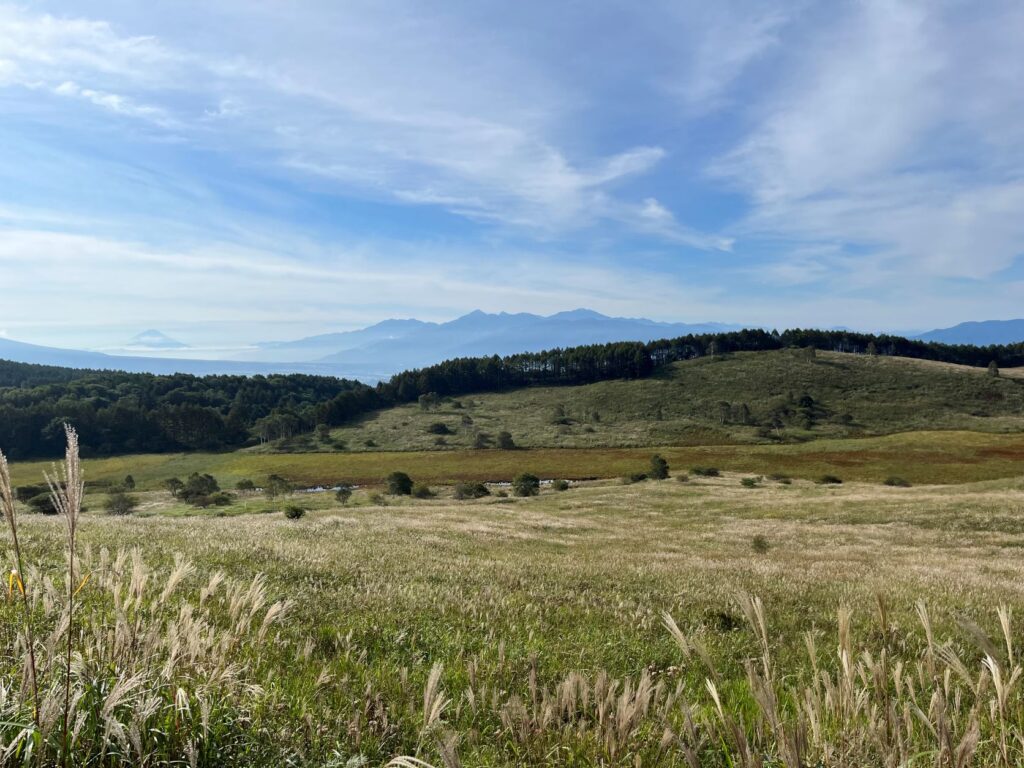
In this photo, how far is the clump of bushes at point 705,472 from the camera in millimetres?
79938

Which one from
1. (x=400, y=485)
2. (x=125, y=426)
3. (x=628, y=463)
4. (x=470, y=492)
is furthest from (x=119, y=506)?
(x=125, y=426)

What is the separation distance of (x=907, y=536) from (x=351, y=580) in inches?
1161

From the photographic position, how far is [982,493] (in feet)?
138

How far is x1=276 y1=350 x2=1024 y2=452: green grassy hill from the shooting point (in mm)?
127188

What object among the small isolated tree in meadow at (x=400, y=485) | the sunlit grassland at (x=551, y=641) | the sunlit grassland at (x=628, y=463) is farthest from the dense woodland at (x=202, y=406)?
the sunlit grassland at (x=551, y=641)

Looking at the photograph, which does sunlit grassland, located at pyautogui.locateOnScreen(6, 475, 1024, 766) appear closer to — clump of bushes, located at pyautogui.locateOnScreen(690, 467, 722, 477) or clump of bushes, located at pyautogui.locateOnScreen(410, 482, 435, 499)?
clump of bushes, located at pyautogui.locateOnScreen(410, 482, 435, 499)

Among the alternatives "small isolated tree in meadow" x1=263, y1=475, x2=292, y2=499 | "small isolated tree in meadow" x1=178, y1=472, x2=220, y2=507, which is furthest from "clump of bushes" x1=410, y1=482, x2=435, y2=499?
"small isolated tree in meadow" x1=178, y1=472, x2=220, y2=507

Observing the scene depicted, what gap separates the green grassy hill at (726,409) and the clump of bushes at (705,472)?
1447 inches

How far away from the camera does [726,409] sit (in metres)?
143

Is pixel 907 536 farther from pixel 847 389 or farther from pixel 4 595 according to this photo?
pixel 847 389

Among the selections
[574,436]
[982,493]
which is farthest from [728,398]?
[982,493]

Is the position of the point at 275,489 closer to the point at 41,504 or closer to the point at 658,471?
the point at 41,504

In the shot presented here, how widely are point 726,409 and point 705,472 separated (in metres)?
67.2

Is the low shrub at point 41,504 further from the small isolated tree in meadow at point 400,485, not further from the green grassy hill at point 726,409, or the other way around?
the green grassy hill at point 726,409
